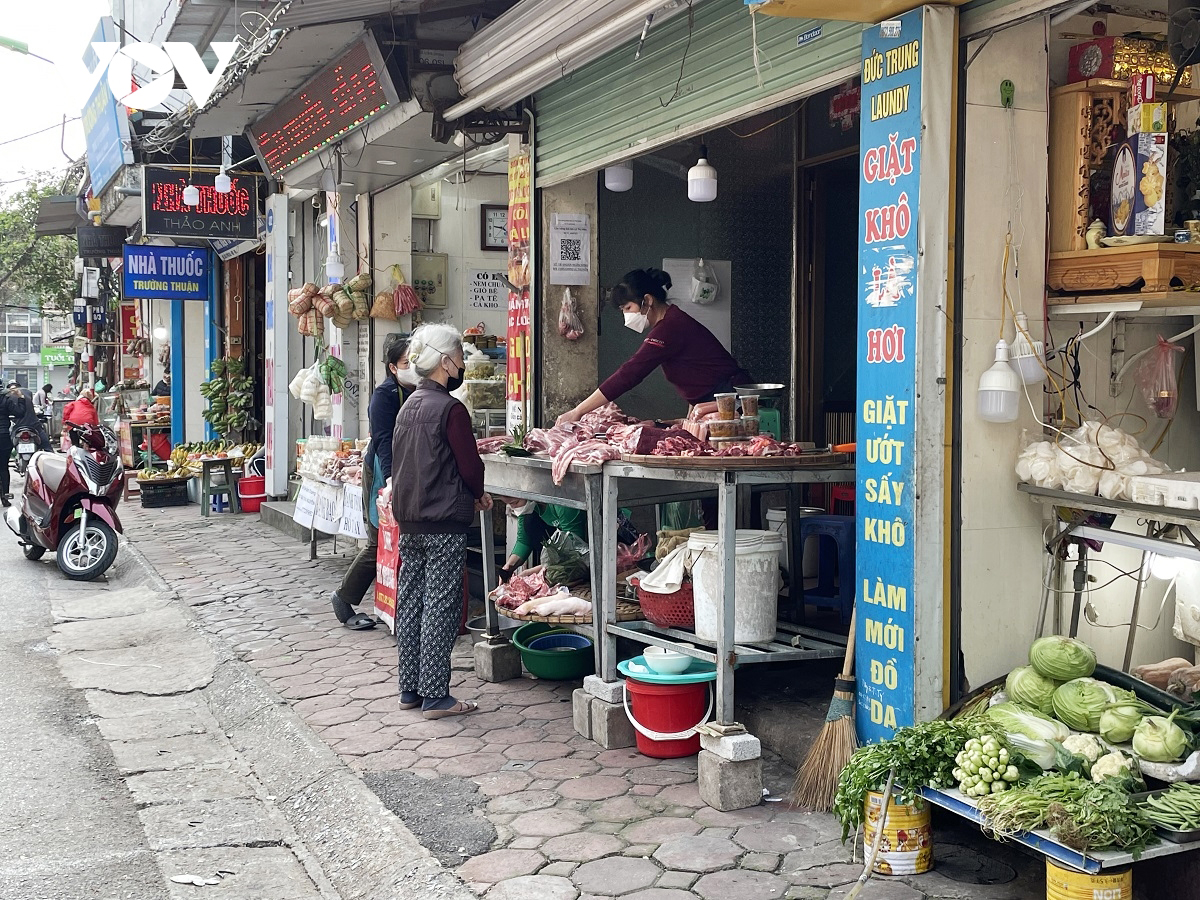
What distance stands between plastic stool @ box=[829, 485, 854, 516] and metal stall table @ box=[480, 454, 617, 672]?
255cm

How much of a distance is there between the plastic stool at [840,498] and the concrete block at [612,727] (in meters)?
3.26

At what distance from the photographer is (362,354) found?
11.6 metres

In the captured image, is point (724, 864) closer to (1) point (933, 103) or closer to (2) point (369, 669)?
(1) point (933, 103)

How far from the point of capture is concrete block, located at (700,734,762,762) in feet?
15.0

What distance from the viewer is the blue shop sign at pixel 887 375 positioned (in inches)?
166

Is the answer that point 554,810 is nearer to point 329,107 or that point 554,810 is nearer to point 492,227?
point 329,107

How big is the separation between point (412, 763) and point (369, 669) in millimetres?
1853

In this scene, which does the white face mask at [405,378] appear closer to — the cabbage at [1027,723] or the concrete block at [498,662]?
the concrete block at [498,662]

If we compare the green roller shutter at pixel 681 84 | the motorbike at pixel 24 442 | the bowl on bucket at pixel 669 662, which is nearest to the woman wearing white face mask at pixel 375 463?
the green roller shutter at pixel 681 84

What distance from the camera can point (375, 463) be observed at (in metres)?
7.70

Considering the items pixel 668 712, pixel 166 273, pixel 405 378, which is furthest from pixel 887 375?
pixel 166 273

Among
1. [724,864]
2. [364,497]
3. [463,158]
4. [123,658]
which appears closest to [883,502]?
[724,864]

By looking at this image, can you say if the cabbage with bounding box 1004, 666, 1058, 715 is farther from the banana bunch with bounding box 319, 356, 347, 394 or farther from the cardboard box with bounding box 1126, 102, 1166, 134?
the banana bunch with bounding box 319, 356, 347, 394

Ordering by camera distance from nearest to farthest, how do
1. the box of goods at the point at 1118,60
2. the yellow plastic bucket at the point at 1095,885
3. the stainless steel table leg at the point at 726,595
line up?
the yellow plastic bucket at the point at 1095,885 < the box of goods at the point at 1118,60 < the stainless steel table leg at the point at 726,595
